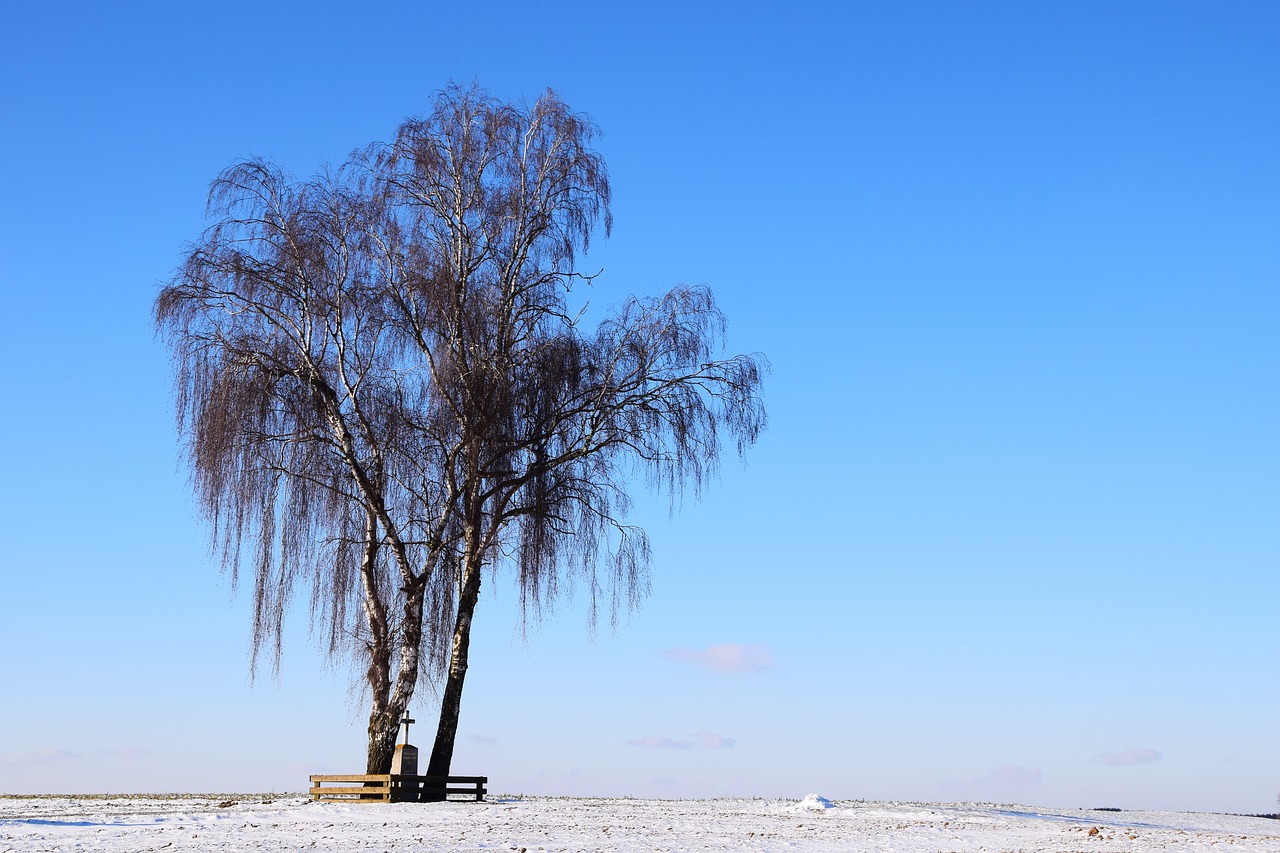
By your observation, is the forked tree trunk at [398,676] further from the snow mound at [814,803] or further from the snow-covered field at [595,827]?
the snow mound at [814,803]

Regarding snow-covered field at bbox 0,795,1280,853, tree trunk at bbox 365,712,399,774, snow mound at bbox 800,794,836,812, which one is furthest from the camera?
tree trunk at bbox 365,712,399,774

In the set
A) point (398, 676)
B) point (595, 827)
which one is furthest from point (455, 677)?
point (595, 827)

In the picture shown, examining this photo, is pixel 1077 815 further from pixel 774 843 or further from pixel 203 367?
pixel 203 367

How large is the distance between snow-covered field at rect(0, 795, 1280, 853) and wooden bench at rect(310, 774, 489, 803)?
0.76 m

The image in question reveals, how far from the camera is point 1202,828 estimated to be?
2064 centimetres

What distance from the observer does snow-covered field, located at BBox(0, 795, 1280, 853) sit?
15375 mm

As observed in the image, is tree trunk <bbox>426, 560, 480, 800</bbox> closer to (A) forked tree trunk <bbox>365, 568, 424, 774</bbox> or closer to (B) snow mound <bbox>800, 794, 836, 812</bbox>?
(A) forked tree trunk <bbox>365, 568, 424, 774</bbox>

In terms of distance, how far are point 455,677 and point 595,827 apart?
20.3 feet

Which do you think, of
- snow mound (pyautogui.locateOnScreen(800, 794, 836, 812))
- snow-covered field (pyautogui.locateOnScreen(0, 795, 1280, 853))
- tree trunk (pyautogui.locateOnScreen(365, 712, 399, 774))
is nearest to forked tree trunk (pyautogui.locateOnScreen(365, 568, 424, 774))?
tree trunk (pyautogui.locateOnScreen(365, 712, 399, 774))

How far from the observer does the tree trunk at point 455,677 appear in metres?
22.5

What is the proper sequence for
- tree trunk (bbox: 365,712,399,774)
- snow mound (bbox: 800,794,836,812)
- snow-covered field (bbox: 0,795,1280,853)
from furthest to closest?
tree trunk (bbox: 365,712,399,774) < snow mound (bbox: 800,794,836,812) < snow-covered field (bbox: 0,795,1280,853)

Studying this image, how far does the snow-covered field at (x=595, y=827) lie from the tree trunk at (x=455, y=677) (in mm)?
1335

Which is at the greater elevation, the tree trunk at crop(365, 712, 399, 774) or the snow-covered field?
the tree trunk at crop(365, 712, 399, 774)

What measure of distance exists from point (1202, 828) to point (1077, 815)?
227 cm
